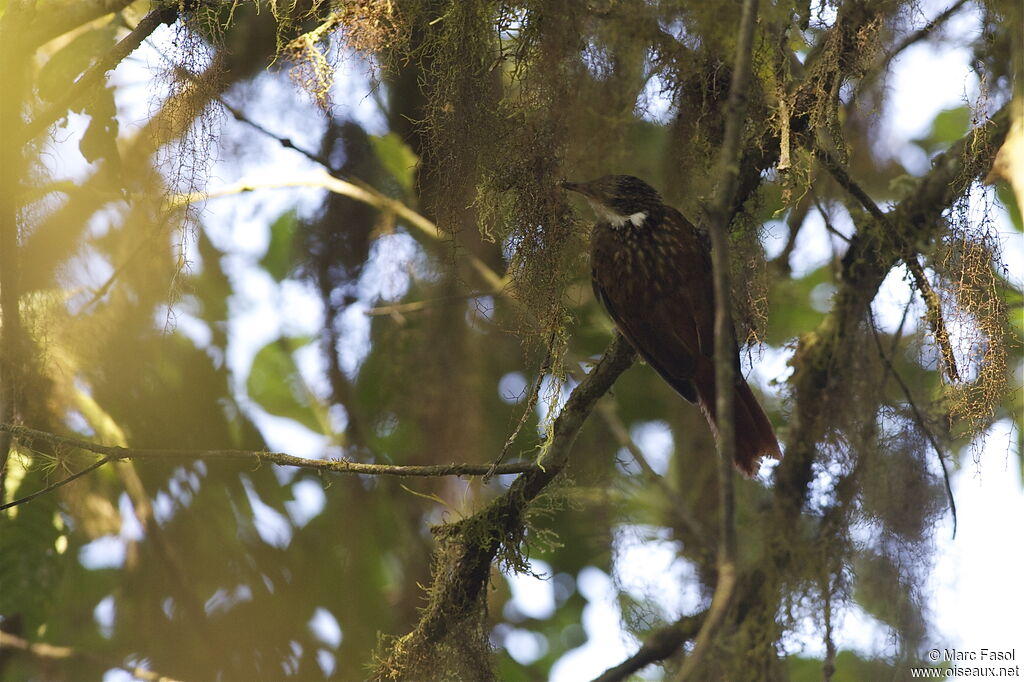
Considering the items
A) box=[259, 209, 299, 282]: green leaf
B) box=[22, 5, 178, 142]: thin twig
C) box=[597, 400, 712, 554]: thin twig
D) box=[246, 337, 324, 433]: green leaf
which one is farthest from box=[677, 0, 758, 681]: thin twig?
box=[246, 337, 324, 433]: green leaf

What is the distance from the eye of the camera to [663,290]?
321 centimetres

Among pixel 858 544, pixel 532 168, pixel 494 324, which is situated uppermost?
pixel 494 324

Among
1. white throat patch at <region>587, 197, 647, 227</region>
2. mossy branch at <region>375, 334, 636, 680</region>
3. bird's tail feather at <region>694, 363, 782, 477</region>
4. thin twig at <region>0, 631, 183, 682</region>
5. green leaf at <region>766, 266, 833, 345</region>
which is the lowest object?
thin twig at <region>0, 631, 183, 682</region>

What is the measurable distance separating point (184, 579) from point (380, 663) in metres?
1.52

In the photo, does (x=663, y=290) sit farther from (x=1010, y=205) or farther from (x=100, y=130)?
(x=100, y=130)

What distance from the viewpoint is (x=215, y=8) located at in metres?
2.64

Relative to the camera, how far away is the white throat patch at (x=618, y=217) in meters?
3.26

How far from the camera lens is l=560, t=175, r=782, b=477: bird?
123 inches

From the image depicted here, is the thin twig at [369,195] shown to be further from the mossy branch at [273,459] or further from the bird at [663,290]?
the mossy branch at [273,459]

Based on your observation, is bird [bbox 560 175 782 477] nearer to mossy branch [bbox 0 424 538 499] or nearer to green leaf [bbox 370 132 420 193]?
mossy branch [bbox 0 424 538 499]

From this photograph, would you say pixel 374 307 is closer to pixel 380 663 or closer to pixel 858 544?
pixel 380 663

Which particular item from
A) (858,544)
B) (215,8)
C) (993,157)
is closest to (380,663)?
(858,544)

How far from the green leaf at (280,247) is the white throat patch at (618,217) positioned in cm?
206

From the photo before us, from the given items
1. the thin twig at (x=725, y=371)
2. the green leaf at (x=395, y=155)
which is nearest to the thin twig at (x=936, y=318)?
the thin twig at (x=725, y=371)
